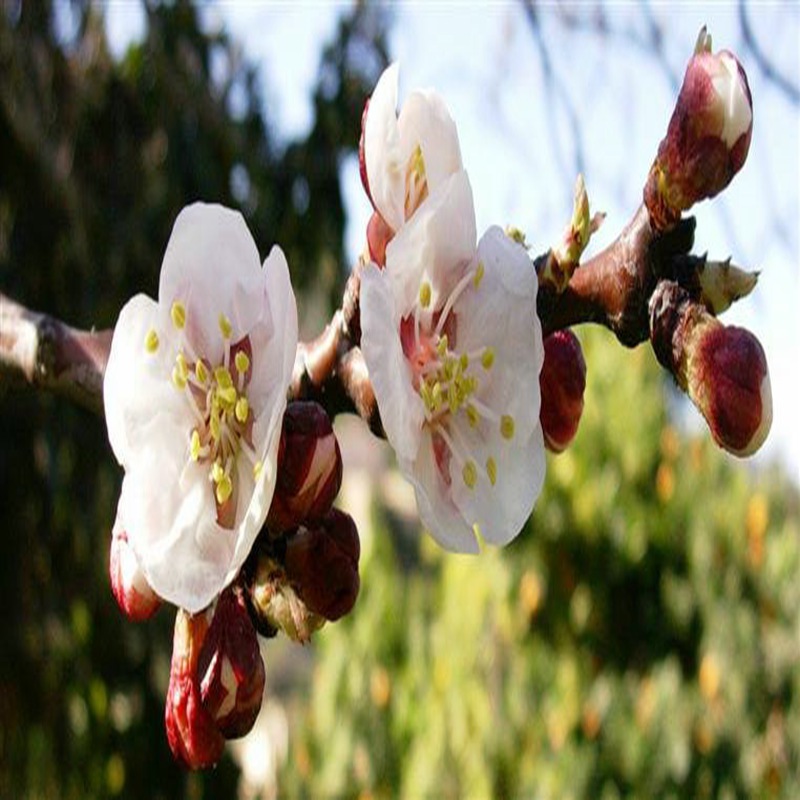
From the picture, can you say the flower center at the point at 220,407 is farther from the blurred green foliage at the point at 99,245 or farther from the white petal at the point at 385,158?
the blurred green foliage at the point at 99,245

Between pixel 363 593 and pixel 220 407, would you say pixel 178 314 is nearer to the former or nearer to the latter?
pixel 220 407

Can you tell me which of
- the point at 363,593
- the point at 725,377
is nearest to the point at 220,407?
the point at 725,377

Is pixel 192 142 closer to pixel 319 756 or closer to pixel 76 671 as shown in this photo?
pixel 76 671

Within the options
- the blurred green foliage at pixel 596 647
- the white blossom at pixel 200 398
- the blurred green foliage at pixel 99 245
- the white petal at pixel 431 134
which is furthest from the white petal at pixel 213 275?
the blurred green foliage at pixel 596 647

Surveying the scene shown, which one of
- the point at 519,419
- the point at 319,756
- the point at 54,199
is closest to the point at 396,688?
the point at 319,756

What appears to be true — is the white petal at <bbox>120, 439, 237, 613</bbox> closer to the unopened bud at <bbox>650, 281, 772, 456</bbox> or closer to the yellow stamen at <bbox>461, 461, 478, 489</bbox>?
the yellow stamen at <bbox>461, 461, 478, 489</bbox>

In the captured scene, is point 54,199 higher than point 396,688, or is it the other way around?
point 54,199
